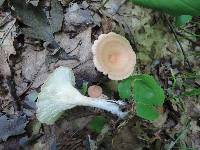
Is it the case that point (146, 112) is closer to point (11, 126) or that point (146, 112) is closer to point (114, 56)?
point (114, 56)

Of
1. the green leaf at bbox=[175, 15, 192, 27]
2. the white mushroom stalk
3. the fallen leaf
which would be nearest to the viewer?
the white mushroom stalk

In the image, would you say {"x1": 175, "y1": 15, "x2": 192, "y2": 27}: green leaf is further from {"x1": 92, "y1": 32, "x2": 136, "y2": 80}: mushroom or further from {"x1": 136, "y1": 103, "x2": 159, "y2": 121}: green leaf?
{"x1": 136, "y1": 103, "x2": 159, "y2": 121}: green leaf

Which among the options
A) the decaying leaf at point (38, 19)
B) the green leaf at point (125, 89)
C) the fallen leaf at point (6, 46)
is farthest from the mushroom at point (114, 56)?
the fallen leaf at point (6, 46)

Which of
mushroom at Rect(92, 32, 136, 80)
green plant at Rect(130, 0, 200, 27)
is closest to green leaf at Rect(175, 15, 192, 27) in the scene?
green plant at Rect(130, 0, 200, 27)

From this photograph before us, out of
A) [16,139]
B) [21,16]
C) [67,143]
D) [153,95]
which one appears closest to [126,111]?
[153,95]

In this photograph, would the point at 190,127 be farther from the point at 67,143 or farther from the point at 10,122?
the point at 10,122

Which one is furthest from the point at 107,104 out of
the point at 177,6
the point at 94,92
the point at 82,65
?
the point at 177,6
